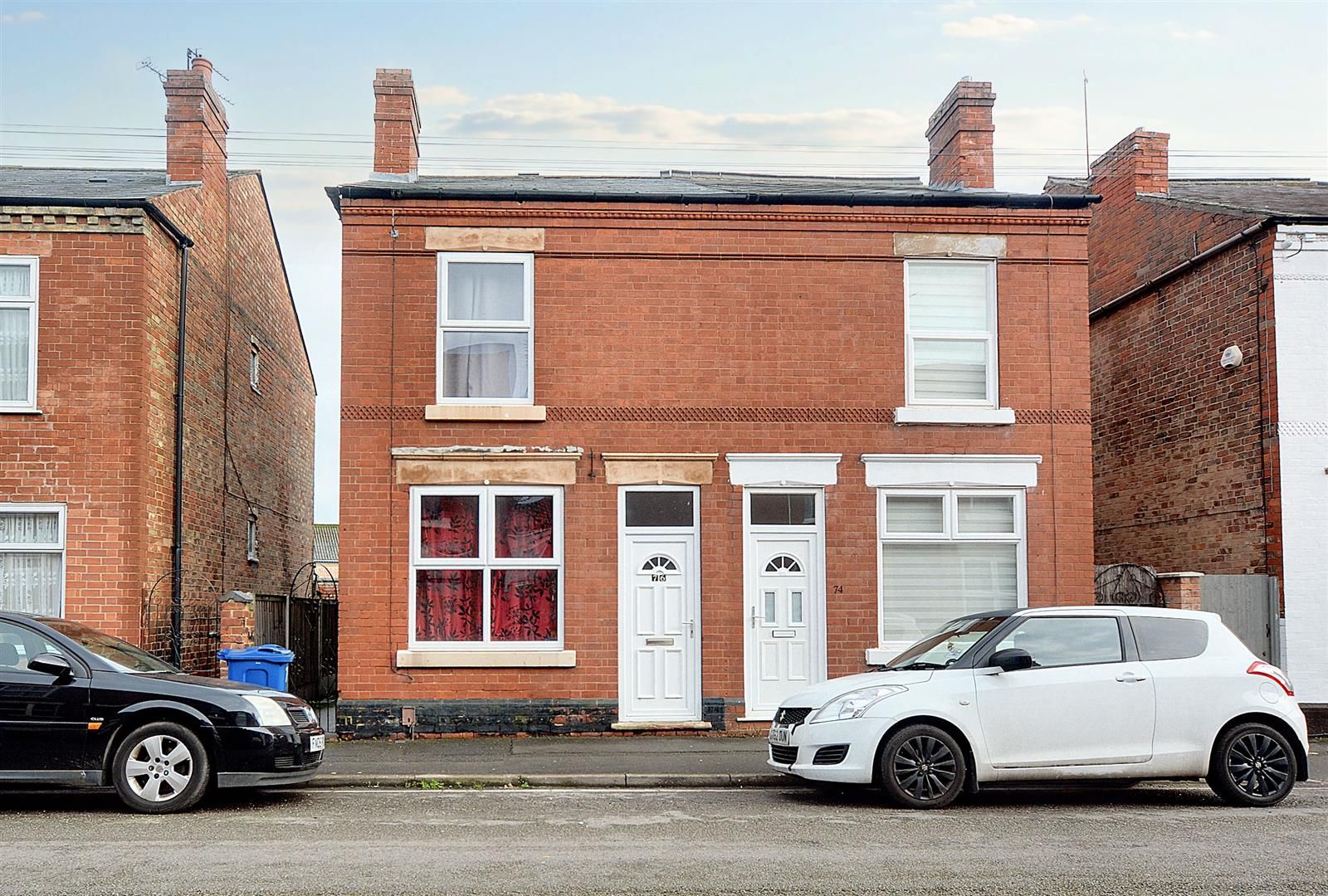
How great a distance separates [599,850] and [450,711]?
6824 mm

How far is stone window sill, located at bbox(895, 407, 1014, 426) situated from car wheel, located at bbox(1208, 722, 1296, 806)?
5.72m

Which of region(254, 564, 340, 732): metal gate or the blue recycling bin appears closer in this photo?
the blue recycling bin

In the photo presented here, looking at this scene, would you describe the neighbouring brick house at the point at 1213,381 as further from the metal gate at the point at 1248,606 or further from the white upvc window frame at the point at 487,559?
the white upvc window frame at the point at 487,559

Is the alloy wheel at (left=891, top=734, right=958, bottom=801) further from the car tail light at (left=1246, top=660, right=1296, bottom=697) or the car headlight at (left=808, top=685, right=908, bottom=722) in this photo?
the car tail light at (left=1246, top=660, right=1296, bottom=697)

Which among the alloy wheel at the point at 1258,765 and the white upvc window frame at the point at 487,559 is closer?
the alloy wheel at the point at 1258,765

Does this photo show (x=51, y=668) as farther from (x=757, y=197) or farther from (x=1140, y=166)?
(x=1140, y=166)

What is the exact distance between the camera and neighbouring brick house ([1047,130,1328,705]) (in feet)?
52.3

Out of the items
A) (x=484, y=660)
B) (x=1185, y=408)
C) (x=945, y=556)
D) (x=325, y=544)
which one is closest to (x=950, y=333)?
(x=945, y=556)

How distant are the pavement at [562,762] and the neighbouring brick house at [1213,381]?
2712 mm

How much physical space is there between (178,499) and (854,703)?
33.1 ft

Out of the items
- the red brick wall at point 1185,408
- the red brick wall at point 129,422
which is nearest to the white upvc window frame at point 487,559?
the red brick wall at point 129,422

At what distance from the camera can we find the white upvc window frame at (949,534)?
15688 millimetres

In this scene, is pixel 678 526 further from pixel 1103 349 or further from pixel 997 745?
pixel 1103 349

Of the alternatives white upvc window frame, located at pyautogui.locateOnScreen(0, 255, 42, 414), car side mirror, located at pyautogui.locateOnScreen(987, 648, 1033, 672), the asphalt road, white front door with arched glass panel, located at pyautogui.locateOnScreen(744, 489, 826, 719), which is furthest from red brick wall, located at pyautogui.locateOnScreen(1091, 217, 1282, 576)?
white upvc window frame, located at pyautogui.locateOnScreen(0, 255, 42, 414)
